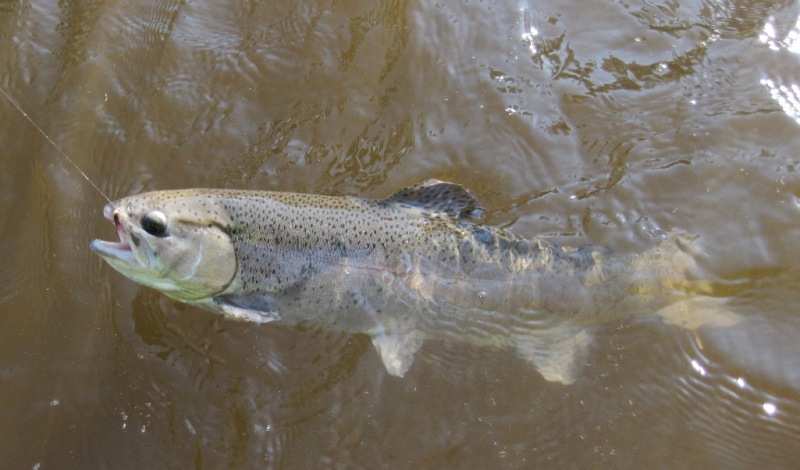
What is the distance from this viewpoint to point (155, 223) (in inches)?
152

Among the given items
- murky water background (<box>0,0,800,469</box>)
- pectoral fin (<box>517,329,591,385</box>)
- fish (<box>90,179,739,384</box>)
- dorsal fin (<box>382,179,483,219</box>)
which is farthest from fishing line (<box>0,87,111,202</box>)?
pectoral fin (<box>517,329,591,385</box>)

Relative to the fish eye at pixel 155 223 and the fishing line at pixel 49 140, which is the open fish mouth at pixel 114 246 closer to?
the fish eye at pixel 155 223

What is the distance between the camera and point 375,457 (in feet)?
14.0

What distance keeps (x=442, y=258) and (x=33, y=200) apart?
3.30m

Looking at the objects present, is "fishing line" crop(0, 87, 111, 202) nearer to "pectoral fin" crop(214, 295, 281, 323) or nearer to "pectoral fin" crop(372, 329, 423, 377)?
"pectoral fin" crop(214, 295, 281, 323)

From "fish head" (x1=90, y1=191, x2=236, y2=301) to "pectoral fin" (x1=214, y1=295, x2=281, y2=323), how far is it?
104 millimetres

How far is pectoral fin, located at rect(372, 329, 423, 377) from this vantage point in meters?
4.36

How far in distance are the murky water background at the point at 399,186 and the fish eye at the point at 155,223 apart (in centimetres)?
102

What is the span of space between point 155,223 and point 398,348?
1.79m

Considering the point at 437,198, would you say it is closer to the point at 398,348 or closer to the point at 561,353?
the point at 398,348

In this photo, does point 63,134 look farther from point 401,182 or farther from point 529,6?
point 529,6

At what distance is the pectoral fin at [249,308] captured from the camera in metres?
4.01

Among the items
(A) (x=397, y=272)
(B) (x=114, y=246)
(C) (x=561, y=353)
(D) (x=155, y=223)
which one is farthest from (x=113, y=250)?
(C) (x=561, y=353)

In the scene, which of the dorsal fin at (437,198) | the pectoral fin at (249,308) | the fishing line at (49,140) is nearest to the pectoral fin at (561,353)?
the dorsal fin at (437,198)
